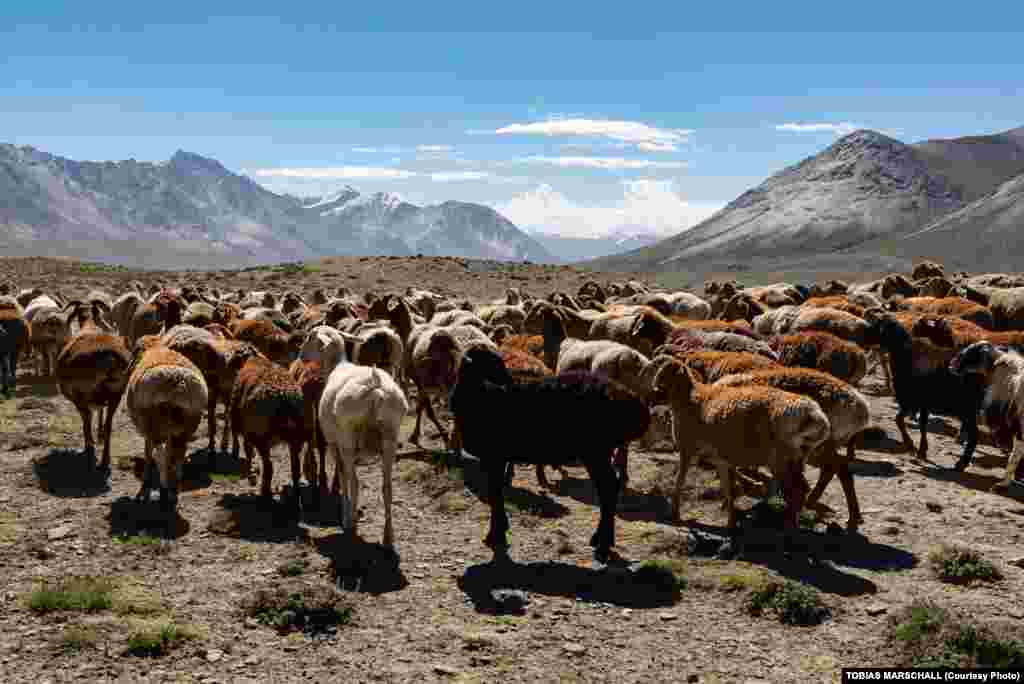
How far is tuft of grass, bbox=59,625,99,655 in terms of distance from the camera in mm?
8617

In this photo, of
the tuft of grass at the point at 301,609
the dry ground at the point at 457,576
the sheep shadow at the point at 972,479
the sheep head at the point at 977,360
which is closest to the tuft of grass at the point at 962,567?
the dry ground at the point at 457,576

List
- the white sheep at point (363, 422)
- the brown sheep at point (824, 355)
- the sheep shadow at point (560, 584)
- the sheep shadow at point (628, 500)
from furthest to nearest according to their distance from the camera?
the brown sheep at point (824, 355) → the sheep shadow at point (628, 500) → the white sheep at point (363, 422) → the sheep shadow at point (560, 584)

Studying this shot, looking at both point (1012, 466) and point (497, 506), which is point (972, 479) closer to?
point (1012, 466)

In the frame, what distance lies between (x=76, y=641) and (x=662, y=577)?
20.8 feet

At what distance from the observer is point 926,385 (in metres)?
16.9

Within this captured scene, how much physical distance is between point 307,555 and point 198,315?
1313 cm

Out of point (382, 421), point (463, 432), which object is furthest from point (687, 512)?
point (382, 421)

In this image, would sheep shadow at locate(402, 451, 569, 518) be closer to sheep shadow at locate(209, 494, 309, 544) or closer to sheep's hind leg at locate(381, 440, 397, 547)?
sheep's hind leg at locate(381, 440, 397, 547)

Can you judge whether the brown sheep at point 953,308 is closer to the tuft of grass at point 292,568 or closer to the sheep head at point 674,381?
the sheep head at point 674,381

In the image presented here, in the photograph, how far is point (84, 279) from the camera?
7200 cm

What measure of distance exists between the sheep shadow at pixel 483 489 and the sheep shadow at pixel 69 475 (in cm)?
524

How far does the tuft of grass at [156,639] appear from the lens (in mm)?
8641

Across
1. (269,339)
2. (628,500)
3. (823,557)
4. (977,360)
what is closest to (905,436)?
(977,360)

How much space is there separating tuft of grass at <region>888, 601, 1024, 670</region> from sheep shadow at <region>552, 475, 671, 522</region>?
4709mm
